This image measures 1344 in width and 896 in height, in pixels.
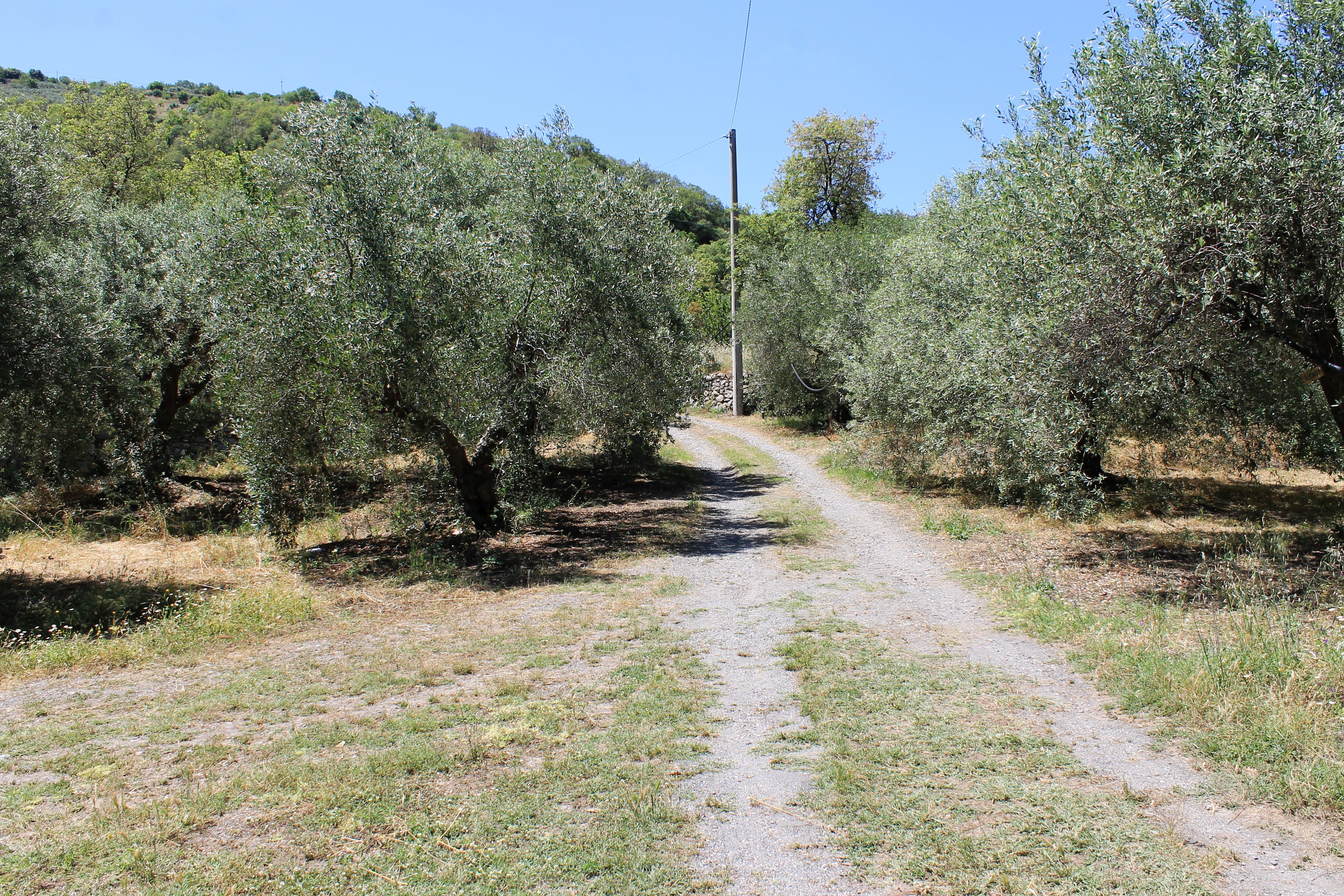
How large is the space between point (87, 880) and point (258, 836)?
68cm

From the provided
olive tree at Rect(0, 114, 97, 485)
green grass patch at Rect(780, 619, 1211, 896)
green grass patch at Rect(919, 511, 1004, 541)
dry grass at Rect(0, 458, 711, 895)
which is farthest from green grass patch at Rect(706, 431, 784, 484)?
olive tree at Rect(0, 114, 97, 485)

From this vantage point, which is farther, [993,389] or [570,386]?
[570,386]

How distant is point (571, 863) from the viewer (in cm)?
372

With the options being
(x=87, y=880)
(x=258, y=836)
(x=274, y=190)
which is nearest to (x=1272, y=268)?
(x=258, y=836)

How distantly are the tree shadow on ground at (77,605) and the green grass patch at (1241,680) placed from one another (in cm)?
941

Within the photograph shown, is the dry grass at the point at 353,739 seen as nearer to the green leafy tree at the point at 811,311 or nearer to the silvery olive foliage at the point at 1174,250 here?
the silvery olive foliage at the point at 1174,250

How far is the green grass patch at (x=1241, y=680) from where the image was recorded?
14.0 ft

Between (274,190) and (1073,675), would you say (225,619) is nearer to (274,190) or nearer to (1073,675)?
(274,190)

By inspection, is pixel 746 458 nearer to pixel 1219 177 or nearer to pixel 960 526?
pixel 960 526

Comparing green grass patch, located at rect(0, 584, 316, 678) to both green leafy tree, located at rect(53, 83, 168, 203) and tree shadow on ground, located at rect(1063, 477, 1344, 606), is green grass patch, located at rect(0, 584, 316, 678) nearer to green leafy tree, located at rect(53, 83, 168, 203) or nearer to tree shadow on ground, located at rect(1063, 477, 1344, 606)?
tree shadow on ground, located at rect(1063, 477, 1344, 606)

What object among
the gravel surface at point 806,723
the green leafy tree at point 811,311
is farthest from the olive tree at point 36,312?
the green leafy tree at point 811,311

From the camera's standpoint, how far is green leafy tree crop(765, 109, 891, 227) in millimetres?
40469

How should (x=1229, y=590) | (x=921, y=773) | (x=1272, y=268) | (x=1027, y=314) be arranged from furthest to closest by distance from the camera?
(x=1027, y=314) → (x=1272, y=268) → (x=1229, y=590) → (x=921, y=773)

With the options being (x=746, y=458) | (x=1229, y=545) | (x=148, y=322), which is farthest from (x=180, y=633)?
(x=746, y=458)
